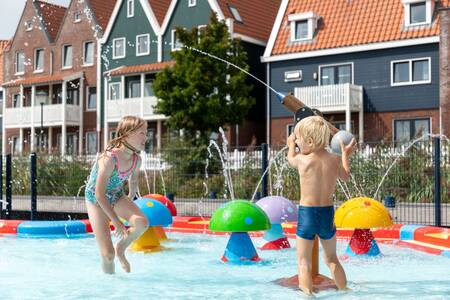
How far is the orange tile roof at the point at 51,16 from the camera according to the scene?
44.6 metres

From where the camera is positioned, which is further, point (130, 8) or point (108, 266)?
point (130, 8)

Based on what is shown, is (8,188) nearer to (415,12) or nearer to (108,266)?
(108,266)

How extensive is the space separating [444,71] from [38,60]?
26793 millimetres

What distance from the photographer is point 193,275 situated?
7738 millimetres

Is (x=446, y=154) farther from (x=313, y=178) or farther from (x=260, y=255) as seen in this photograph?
(x=313, y=178)

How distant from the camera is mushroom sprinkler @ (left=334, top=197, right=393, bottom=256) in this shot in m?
8.67

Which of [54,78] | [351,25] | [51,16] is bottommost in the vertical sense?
[54,78]

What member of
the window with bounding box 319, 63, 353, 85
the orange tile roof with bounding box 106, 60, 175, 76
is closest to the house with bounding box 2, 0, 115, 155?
the orange tile roof with bounding box 106, 60, 175, 76

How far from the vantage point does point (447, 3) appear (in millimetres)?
29609

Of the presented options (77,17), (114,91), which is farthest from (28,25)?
(114,91)

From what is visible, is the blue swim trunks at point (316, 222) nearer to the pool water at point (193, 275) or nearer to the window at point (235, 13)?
the pool water at point (193, 275)

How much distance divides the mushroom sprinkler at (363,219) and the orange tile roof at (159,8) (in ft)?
100

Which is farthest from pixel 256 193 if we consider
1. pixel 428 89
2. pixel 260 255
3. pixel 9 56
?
pixel 9 56

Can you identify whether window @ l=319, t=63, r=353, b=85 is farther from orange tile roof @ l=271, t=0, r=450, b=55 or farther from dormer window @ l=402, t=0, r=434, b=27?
dormer window @ l=402, t=0, r=434, b=27
